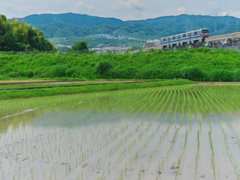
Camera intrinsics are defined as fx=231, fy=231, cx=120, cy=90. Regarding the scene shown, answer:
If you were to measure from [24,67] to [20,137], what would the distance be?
30686 mm

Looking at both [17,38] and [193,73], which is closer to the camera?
[193,73]

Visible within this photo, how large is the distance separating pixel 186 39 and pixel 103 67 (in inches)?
742

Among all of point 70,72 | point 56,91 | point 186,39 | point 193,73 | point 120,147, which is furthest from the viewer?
point 186,39

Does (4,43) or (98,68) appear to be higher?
(4,43)

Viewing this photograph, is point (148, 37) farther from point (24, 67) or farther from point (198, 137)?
point (198, 137)

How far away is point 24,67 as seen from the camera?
32812 mm

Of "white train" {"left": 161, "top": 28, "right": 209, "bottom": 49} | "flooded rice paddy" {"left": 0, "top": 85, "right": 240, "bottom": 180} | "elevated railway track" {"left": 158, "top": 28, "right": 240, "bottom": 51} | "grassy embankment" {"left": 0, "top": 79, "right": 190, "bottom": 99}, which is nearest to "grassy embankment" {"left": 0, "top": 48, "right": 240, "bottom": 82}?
"elevated railway track" {"left": 158, "top": 28, "right": 240, "bottom": 51}

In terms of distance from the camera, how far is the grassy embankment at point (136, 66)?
27.3 metres

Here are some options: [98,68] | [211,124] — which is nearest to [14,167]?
[211,124]

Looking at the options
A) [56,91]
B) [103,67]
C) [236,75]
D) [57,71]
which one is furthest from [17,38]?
[236,75]

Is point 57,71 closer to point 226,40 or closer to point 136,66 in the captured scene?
point 136,66

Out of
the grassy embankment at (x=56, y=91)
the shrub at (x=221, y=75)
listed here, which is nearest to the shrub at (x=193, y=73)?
the shrub at (x=221, y=75)

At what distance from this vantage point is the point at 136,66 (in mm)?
31641

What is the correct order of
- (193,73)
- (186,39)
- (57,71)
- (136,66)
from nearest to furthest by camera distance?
(193,73), (57,71), (136,66), (186,39)
